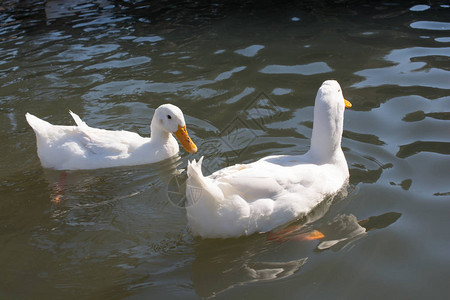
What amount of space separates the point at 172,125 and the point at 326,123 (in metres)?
1.87

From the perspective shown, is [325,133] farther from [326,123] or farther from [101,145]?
[101,145]

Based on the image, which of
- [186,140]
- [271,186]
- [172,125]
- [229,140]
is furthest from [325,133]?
[172,125]

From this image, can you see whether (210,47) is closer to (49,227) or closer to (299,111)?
(299,111)

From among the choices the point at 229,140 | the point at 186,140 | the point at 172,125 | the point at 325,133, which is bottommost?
the point at 229,140

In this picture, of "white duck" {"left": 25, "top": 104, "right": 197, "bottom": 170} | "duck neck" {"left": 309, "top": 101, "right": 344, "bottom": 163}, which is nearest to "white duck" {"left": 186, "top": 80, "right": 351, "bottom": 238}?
"duck neck" {"left": 309, "top": 101, "right": 344, "bottom": 163}

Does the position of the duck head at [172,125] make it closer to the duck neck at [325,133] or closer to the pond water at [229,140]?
the pond water at [229,140]

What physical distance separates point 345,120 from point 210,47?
344 centimetres

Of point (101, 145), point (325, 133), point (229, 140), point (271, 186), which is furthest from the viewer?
point (229, 140)

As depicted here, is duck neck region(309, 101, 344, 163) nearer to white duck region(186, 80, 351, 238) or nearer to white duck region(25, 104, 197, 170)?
white duck region(186, 80, 351, 238)

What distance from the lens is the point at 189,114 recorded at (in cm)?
641

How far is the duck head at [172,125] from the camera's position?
547 cm

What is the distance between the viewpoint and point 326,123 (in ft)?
14.6

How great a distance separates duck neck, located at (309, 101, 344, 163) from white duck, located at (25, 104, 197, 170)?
1563 mm

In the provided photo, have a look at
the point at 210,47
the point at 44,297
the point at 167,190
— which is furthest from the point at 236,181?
the point at 210,47
